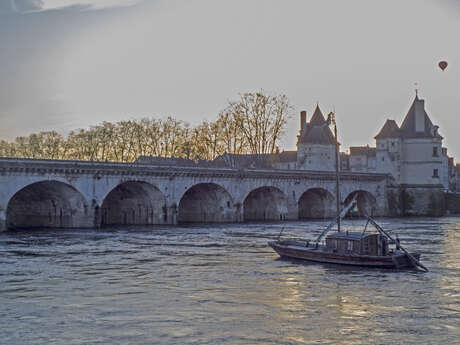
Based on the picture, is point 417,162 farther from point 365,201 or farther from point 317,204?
point 317,204

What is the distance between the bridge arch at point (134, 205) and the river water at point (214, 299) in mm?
19578

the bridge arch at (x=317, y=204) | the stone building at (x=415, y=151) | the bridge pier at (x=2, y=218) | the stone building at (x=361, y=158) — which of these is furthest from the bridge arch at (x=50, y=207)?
the stone building at (x=361, y=158)

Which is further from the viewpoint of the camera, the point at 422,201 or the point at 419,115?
the point at 419,115

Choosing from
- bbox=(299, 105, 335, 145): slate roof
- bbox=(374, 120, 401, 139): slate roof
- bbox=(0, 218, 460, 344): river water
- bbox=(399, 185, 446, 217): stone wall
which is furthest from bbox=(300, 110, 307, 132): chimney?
bbox=(0, 218, 460, 344): river water

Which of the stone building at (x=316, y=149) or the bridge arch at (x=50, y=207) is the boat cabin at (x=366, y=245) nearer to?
→ the bridge arch at (x=50, y=207)

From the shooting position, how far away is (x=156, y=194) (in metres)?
51.9

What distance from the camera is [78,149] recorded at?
9025 cm

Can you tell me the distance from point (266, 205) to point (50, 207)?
23962 mm

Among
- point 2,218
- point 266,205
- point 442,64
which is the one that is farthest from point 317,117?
point 2,218

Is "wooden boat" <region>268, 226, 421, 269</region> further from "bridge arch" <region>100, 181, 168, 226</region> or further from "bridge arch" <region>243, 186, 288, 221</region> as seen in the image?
"bridge arch" <region>243, 186, 288, 221</region>

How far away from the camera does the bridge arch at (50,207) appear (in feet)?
151

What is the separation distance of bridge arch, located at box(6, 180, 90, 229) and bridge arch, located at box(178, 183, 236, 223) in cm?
1333

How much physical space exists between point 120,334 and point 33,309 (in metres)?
3.89

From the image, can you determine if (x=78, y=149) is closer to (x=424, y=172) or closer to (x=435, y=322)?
(x=424, y=172)
